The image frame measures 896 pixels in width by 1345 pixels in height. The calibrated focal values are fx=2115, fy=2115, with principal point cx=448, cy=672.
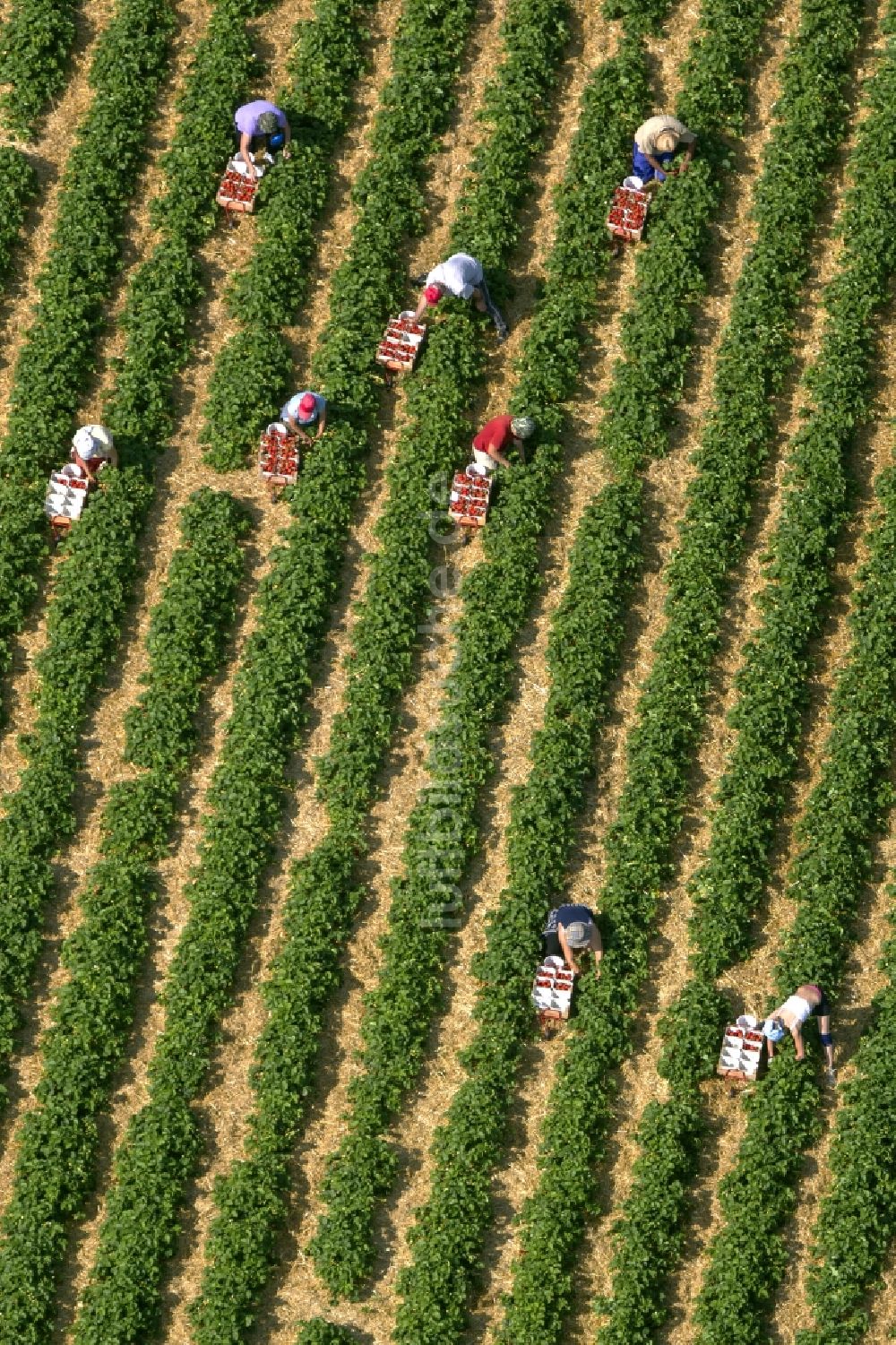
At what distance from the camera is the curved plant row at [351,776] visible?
86.1ft

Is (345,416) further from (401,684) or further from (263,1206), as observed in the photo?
(263,1206)

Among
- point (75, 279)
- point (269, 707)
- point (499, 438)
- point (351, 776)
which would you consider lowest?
point (351, 776)

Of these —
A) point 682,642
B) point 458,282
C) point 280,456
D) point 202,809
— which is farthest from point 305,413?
point 682,642

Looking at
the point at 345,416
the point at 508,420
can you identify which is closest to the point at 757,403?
the point at 508,420

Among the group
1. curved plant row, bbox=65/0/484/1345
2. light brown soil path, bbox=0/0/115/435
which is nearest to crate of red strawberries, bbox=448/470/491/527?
curved plant row, bbox=65/0/484/1345

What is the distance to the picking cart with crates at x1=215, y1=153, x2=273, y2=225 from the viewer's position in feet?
97.5

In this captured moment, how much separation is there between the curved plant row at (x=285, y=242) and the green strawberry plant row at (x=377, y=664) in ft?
6.64

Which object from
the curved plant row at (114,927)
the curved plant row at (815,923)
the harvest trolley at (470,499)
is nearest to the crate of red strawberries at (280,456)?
the curved plant row at (114,927)

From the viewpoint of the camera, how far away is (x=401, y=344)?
29.1 metres

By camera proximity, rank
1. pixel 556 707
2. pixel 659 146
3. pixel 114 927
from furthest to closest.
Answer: pixel 659 146 → pixel 556 707 → pixel 114 927

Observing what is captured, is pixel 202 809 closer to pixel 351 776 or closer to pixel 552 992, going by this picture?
pixel 351 776

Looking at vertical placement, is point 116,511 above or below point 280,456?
below

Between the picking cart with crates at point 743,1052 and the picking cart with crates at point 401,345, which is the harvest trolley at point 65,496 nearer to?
the picking cart with crates at point 401,345

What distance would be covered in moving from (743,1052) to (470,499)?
814 centimetres
